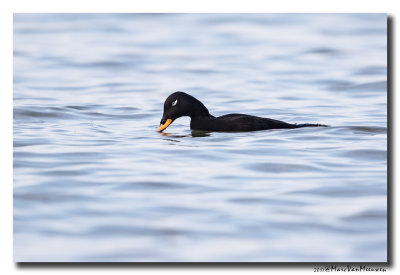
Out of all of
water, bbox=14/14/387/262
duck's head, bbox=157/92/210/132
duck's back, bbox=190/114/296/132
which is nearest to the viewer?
water, bbox=14/14/387/262

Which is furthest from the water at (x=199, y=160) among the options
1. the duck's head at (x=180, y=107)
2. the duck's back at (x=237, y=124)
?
the duck's head at (x=180, y=107)

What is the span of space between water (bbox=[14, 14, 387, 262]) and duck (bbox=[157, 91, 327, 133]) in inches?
6.9

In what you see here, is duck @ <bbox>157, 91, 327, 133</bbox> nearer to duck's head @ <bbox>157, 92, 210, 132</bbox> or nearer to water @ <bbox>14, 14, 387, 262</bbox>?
duck's head @ <bbox>157, 92, 210, 132</bbox>

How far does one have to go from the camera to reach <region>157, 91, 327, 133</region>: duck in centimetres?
1110

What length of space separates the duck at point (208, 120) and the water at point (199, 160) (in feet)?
0.57

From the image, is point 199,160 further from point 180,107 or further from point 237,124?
point 180,107

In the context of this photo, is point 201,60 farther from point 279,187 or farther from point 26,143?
point 279,187

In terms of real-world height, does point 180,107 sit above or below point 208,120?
above

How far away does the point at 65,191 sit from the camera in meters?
8.23

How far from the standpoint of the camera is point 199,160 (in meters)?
9.59

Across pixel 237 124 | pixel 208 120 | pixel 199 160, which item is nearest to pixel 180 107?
pixel 208 120

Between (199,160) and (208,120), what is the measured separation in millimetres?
1710

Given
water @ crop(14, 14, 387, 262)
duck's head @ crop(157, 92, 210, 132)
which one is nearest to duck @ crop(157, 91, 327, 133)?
duck's head @ crop(157, 92, 210, 132)

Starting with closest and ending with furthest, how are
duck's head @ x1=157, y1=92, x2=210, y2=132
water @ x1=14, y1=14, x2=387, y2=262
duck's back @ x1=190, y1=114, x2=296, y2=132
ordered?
water @ x1=14, y1=14, x2=387, y2=262, duck's back @ x1=190, y1=114, x2=296, y2=132, duck's head @ x1=157, y1=92, x2=210, y2=132
